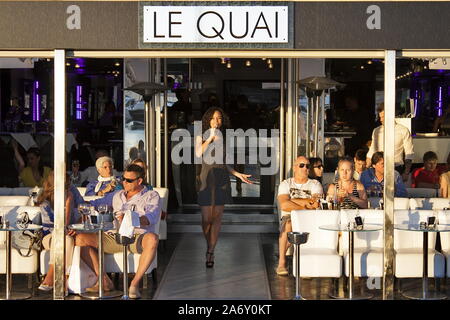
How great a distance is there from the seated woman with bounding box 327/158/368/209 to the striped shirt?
1.83m

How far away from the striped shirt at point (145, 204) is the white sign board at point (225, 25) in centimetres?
177

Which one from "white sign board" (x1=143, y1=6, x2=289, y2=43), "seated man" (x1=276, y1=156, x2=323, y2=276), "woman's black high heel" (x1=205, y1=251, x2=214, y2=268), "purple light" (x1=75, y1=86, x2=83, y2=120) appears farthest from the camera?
"purple light" (x1=75, y1=86, x2=83, y2=120)

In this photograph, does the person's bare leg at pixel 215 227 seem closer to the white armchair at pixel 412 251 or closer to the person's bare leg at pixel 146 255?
the person's bare leg at pixel 146 255

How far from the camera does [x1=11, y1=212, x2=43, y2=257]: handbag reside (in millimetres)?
8570

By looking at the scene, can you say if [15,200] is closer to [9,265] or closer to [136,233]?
[9,265]

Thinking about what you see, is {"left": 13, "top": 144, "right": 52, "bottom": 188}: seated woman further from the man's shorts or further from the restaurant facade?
the restaurant facade

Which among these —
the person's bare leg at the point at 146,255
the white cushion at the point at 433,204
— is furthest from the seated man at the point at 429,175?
the person's bare leg at the point at 146,255

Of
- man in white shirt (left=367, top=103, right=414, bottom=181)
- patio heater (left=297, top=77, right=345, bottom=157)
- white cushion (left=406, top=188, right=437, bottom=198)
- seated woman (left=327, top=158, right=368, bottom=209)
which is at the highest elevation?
patio heater (left=297, top=77, right=345, bottom=157)

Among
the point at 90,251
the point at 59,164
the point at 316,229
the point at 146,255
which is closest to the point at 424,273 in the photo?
the point at 316,229

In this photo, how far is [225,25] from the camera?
7.65 m

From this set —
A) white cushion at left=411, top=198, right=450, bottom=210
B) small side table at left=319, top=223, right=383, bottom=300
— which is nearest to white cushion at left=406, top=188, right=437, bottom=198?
white cushion at left=411, top=198, right=450, bottom=210

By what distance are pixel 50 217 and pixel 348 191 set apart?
290cm

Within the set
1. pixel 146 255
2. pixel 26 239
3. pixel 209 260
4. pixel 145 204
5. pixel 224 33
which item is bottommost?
pixel 209 260
